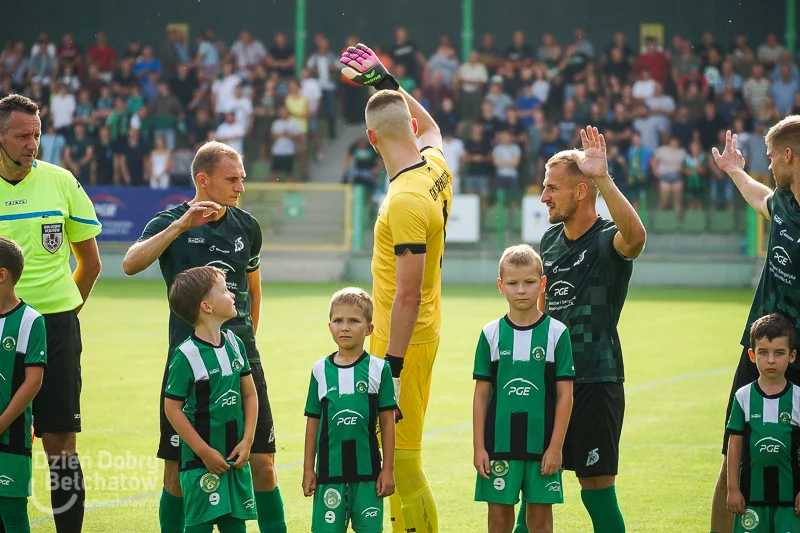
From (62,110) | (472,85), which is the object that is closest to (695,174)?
(472,85)

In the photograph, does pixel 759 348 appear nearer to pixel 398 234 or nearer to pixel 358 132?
pixel 398 234

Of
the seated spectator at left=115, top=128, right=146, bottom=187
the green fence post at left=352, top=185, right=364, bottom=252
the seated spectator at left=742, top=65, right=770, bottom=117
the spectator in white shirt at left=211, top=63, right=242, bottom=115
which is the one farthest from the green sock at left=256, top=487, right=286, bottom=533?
the spectator in white shirt at left=211, top=63, right=242, bottom=115

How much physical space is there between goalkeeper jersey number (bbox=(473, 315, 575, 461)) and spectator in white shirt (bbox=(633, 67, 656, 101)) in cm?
2105

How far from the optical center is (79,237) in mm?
5969

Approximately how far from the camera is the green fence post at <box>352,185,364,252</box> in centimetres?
2269

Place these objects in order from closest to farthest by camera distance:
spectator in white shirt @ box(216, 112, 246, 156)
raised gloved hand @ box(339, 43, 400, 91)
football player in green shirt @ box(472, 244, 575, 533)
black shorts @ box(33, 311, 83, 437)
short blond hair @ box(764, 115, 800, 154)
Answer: football player in green shirt @ box(472, 244, 575, 533), short blond hair @ box(764, 115, 800, 154), black shorts @ box(33, 311, 83, 437), raised gloved hand @ box(339, 43, 400, 91), spectator in white shirt @ box(216, 112, 246, 156)

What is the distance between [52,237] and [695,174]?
1890cm

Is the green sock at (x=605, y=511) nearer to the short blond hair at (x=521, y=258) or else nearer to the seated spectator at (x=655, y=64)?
the short blond hair at (x=521, y=258)

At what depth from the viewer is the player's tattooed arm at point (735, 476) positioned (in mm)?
5039

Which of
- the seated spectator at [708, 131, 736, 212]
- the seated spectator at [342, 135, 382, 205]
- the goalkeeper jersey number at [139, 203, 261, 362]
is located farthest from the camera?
the seated spectator at [342, 135, 382, 205]

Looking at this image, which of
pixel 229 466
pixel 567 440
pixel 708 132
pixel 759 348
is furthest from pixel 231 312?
pixel 708 132

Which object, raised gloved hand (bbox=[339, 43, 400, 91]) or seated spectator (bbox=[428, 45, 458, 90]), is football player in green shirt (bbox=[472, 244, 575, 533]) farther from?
seated spectator (bbox=[428, 45, 458, 90])

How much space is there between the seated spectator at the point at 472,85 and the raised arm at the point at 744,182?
20.1 meters

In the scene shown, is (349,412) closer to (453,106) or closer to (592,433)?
(592,433)
